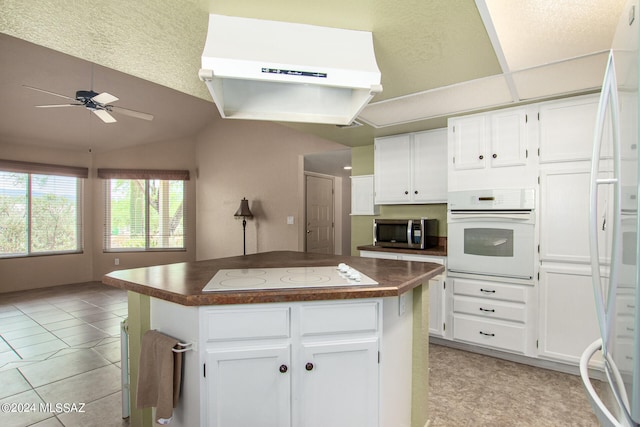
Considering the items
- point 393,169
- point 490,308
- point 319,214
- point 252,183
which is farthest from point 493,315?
point 252,183

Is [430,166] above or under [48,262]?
above

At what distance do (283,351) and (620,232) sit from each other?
49.1 inches

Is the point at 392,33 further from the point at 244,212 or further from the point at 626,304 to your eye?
the point at 244,212

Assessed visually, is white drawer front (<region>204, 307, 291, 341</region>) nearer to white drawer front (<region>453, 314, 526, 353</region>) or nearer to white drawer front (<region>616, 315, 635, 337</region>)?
white drawer front (<region>616, 315, 635, 337</region>)

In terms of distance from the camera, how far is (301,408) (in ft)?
4.81

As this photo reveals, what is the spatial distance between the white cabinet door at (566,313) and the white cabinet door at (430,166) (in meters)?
1.22

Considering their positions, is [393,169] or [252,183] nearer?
[393,169]

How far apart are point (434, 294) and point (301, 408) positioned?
2.05 m

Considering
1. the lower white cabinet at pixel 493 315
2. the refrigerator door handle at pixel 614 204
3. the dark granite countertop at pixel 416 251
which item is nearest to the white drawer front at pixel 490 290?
the lower white cabinet at pixel 493 315

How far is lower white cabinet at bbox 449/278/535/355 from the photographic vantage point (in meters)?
2.69

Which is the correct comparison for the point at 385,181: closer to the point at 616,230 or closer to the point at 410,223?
the point at 410,223

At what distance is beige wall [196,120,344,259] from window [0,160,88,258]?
7.25 ft

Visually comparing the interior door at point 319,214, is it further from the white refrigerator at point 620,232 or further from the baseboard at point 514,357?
the white refrigerator at point 620,232

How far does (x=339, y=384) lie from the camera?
1502mm
